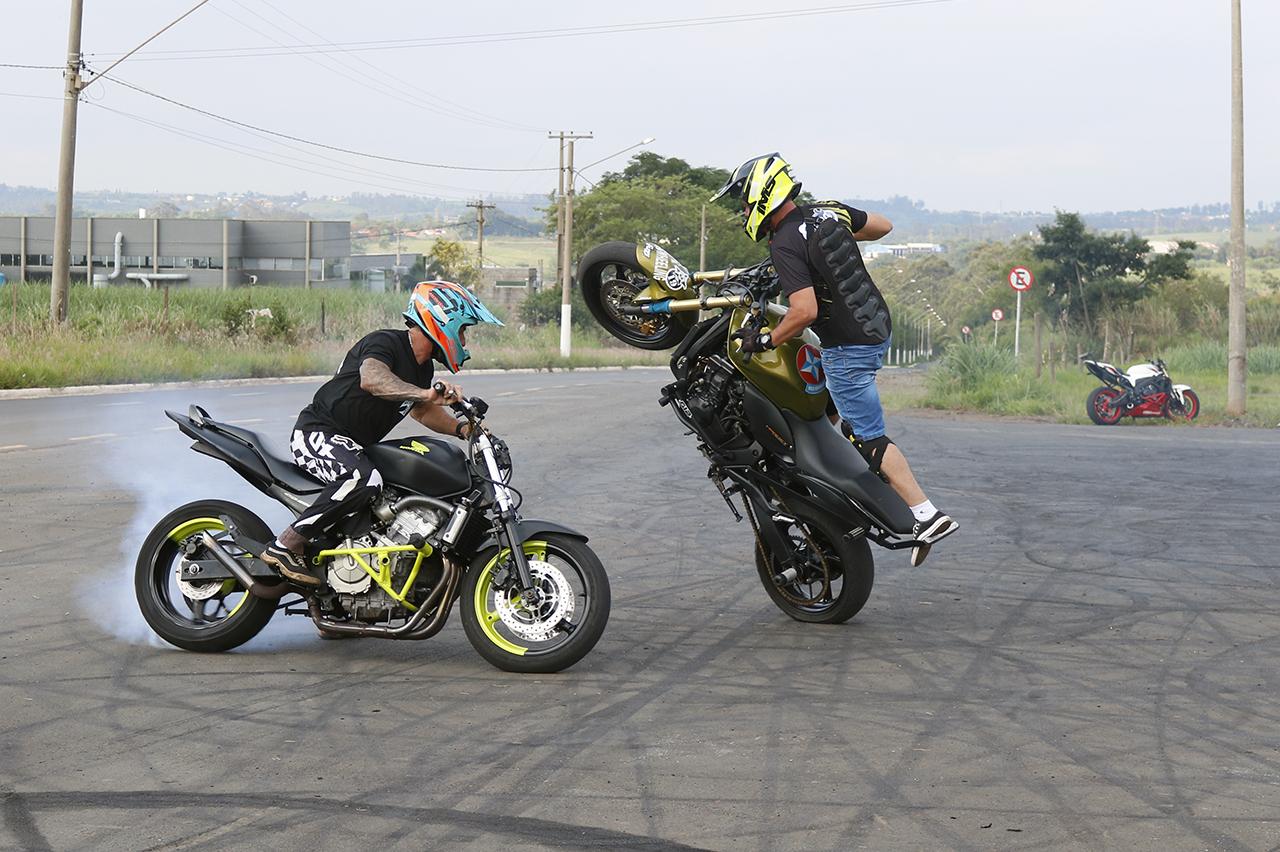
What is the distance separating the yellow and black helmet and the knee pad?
115 centimetres

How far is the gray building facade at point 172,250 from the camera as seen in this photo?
10700 centimetres

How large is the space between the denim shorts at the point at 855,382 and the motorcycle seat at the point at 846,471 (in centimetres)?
16

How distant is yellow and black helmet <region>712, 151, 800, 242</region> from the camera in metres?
8.05

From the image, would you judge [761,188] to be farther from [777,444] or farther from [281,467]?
[281,467]

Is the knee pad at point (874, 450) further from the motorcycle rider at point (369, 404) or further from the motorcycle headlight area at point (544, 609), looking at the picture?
the motorcycle rider at point (369, 404)

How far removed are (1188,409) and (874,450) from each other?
18450 mm

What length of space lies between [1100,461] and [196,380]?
60.6 feet

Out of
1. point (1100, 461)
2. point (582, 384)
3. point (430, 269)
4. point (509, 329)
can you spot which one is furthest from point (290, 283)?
point (1100, 461)

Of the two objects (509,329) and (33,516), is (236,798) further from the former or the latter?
(509,329)

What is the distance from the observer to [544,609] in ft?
22.5

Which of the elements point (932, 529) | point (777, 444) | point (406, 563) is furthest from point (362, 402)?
point (932, 529)

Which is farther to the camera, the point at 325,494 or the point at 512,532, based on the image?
the point at 325,494

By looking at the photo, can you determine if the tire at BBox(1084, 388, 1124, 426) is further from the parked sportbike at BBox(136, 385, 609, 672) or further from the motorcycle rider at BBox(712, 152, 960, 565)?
the parked sportbike at BBox(136, 385, 609, 672)

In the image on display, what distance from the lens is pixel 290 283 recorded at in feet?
376
